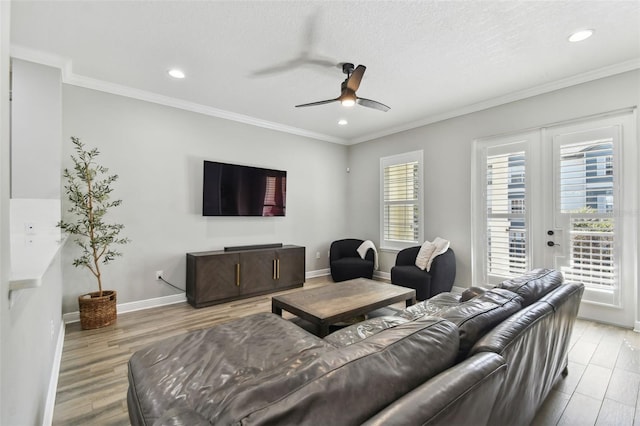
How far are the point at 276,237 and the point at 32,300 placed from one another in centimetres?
356

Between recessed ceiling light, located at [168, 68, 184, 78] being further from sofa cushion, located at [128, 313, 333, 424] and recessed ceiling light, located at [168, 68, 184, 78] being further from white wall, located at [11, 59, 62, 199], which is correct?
sofa cushion, located at [128, 313, 333, 424]

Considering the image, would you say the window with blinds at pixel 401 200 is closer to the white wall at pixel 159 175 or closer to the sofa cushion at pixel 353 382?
the white wall at pixel 159 175

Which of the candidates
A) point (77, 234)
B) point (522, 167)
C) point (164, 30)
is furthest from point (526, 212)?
point (77, 234)

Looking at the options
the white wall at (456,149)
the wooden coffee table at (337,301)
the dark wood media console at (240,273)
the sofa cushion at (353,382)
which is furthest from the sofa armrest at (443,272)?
the sofa cushion at (353,382)

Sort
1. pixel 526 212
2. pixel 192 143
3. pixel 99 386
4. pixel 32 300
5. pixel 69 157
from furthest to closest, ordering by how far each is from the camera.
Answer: pixel 192 143
pixel 526 212
pixel 69 157
pixel 99 386
pixel 32 300

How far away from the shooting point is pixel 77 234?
3.22 meters

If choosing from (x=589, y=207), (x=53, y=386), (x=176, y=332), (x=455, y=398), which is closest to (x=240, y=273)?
(x=176, y=332)

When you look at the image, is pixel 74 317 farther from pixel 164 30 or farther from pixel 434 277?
pixel 434 277

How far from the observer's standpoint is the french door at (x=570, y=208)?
2963 millimetres

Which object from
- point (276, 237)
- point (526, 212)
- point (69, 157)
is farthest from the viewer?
point (276, 237)

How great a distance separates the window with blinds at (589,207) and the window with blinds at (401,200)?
6.22 ft

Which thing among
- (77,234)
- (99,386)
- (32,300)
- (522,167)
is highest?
Result: (522,167)

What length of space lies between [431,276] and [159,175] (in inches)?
151

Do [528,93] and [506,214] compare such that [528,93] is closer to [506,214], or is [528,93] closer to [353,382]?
[506,214]
